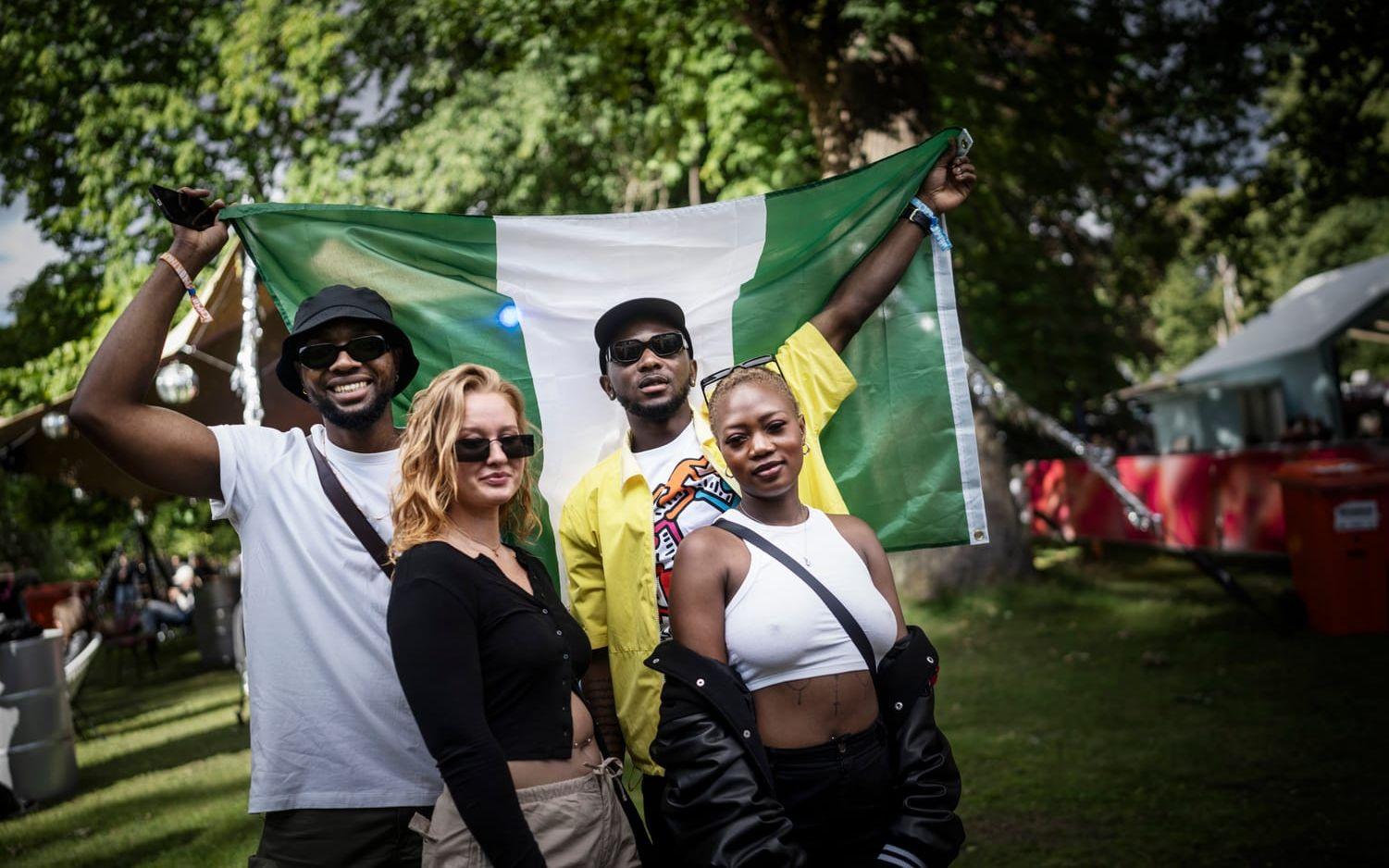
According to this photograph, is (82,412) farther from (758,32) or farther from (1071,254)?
(1071,254)

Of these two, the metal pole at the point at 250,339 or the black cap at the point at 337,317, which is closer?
the black cap at the point at 337,317

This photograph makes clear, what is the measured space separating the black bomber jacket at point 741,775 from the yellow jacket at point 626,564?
0.49 meters

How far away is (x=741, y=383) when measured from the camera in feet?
9.04

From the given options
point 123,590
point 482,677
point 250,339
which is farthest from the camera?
point 123,590

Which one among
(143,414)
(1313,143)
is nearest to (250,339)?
(143,414)

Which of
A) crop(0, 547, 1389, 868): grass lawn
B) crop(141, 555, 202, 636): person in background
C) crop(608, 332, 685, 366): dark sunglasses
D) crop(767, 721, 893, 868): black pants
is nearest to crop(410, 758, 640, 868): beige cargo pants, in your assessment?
crop(767, 721, 893, 868): black pants

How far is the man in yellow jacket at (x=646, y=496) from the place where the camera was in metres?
3.01

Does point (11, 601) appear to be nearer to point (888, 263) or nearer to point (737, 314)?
point (737, 314)

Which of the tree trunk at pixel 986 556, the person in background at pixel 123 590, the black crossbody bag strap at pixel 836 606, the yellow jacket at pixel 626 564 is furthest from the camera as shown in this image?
the person in background at pixel 123 590

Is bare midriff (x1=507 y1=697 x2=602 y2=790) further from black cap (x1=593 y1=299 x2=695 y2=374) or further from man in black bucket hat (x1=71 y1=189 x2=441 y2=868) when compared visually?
black cap (x1=593 y1=299 x2=695 y2=374)

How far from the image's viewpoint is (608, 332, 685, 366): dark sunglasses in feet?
10.8

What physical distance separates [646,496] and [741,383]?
56 centimetres

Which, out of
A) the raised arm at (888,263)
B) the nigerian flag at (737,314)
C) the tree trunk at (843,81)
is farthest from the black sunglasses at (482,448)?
the tree trunk at (843,81)

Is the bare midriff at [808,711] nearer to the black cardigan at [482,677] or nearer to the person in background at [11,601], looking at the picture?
the black cardigan at [482,677]
